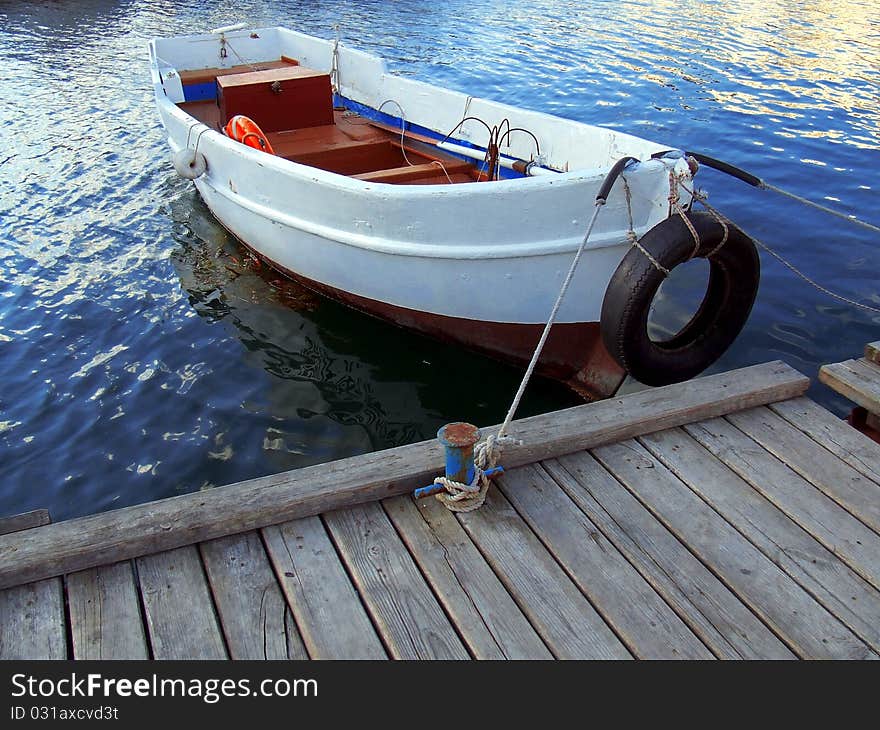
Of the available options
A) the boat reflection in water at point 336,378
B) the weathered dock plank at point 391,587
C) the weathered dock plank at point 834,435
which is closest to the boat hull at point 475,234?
the boat reflection in water at point 336,378

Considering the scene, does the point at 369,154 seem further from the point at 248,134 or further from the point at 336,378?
the point at 336,378

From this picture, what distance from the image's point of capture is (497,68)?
14.4m

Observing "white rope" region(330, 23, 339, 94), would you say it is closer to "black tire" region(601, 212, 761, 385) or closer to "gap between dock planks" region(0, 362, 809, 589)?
"black tire" region(601, 212, 761, 385)

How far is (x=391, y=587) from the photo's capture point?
9.00 feet

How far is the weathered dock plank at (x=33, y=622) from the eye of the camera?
2471 mm

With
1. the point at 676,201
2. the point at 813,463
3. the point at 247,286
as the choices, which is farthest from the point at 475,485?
the point at 247,286

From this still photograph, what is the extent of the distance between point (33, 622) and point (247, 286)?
4.47 meters

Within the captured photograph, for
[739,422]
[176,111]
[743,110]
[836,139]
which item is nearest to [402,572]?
[739,422]

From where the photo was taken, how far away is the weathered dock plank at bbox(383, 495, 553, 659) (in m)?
2.53

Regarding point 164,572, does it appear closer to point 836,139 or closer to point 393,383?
point 393,383

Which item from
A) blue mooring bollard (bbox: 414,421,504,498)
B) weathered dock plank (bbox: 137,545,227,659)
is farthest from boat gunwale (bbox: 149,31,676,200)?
weathered dock plank (bbox: 137,545,227,659)

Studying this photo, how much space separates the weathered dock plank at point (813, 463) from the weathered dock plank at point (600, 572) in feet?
3.14
